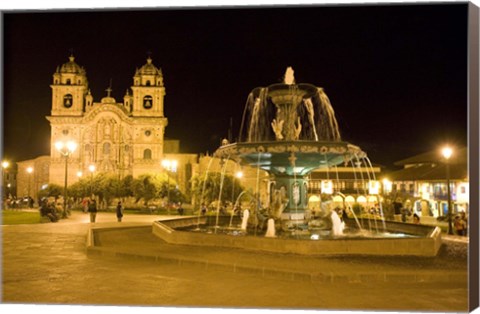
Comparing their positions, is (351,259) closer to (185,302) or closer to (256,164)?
(185,302)

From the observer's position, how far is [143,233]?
559 inches

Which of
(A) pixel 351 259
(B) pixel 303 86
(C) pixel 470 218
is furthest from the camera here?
(B) pixel 303 86

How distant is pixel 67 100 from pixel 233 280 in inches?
2581

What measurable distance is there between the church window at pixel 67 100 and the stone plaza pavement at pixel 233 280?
61361mm

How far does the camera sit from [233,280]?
745 centimetres

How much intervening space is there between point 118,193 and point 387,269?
48289 mm

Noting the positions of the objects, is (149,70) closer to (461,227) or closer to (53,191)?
(53,191)

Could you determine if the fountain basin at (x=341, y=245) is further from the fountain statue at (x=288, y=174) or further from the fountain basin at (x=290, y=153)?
the fountain basin at (x=290, y=153)

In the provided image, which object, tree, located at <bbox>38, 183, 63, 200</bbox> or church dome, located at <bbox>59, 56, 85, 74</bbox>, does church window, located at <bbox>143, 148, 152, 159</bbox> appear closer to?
tree, located at <bbox>38, 183, 63, 200</bbox>

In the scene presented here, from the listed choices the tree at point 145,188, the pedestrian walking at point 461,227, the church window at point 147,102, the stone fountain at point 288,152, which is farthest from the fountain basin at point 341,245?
the church window at point 147,102

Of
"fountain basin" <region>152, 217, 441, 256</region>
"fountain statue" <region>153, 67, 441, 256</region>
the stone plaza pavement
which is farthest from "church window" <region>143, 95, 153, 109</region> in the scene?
"fountain basin" <region>152, 217, 441, 256</region>

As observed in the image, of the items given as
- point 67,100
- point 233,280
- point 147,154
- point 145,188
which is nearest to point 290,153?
point 233,280

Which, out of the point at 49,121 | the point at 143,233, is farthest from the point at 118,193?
the point at 143,233

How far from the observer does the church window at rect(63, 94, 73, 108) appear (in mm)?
67688
